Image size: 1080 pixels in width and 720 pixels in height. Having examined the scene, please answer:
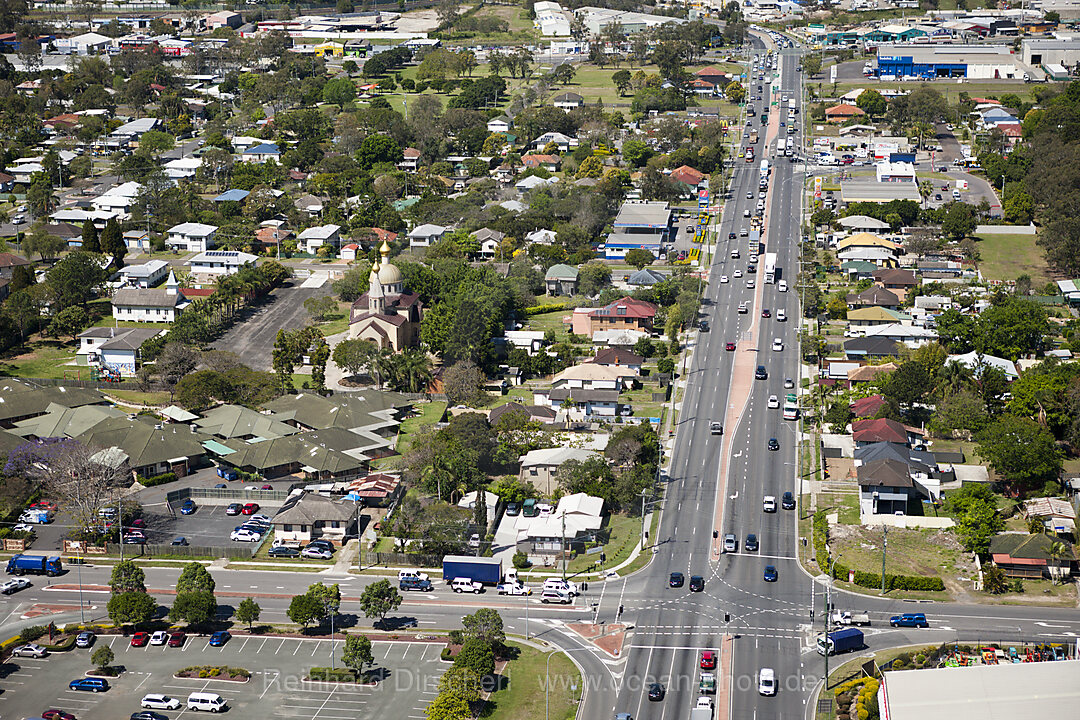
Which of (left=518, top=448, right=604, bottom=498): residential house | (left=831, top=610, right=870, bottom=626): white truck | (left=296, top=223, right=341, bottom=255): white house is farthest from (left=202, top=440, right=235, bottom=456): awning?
(left=296, top=223, right=341, bottom=255): white house

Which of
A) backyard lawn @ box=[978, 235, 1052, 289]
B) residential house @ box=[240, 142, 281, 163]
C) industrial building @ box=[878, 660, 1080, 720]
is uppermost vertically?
residential house @ box=[240, 142, 281, 163]

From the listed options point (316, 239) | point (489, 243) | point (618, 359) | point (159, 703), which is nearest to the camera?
point (159, 703)

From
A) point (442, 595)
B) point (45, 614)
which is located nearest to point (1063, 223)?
point (442, 595)

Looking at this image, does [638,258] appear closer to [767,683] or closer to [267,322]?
[267,322]

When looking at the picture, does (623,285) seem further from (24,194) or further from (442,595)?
(24,194)

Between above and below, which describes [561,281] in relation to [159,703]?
above

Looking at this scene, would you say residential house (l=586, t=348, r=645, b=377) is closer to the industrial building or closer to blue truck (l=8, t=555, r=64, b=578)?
blue truck (l=8, t=555, r=64, b=578)

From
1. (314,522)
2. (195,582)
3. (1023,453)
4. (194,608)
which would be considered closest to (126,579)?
(195,582)
